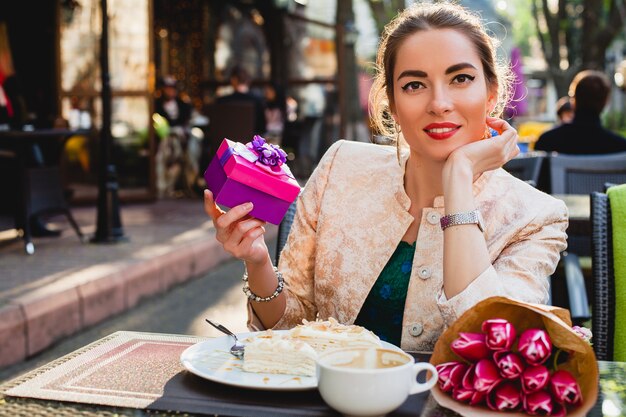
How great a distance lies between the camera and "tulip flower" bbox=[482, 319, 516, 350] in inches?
56.5

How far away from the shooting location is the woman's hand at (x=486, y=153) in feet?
7.13

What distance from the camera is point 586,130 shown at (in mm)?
6320

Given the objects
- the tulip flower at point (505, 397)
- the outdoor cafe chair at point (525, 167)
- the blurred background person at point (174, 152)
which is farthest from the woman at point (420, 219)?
the blurred background person at point (174, 152)

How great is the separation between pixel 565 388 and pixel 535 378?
51mm

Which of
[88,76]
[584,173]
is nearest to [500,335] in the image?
[584,173]

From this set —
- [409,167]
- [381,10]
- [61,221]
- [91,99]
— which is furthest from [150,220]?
[381,10]

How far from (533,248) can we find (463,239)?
255 millimetres

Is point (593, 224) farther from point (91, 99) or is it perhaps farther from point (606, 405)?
point (91, 99)

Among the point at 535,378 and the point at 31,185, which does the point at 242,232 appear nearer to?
the point at 535,378

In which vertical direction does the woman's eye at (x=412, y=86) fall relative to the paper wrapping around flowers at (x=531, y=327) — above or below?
above

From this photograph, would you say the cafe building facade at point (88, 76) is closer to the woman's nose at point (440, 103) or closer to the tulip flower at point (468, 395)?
the woman's nose at point (440, 103)

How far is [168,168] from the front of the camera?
1243 cm

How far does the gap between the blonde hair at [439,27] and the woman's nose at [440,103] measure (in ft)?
0.68

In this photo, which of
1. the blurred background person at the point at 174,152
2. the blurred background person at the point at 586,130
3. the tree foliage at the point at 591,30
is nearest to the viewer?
the blurred background person at the point at 586,130
